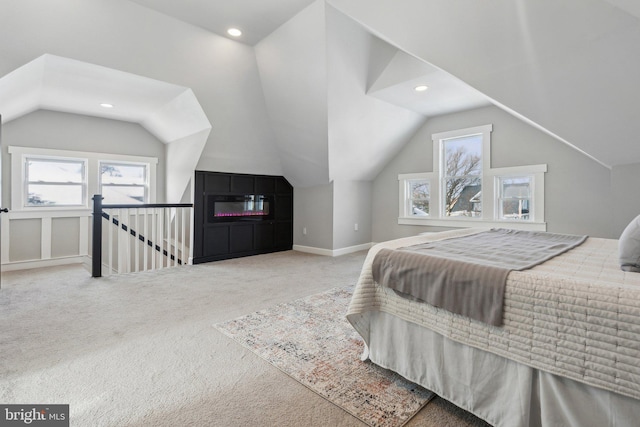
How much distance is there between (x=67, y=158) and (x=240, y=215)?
275 cm

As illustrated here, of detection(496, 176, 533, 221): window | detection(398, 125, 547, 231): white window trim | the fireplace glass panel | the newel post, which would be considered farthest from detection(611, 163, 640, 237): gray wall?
the newel post

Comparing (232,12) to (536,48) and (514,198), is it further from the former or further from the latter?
(514,198)

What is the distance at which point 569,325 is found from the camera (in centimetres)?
109

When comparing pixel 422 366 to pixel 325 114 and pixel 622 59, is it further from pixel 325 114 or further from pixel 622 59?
pixel 325 114

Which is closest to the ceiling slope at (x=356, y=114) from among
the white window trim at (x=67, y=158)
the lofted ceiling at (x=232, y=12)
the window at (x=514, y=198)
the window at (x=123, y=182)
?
the lofted ceiling at (x=232, y=12)

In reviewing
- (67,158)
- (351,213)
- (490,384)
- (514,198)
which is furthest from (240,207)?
(490,384)

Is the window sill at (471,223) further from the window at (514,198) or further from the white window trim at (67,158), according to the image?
the white window trim at (67,158)

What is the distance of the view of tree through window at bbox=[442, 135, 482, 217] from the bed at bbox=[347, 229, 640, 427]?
349 centimetres

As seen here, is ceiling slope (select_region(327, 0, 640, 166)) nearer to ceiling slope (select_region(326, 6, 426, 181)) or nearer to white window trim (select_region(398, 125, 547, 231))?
ceiling slope (select_region(326, 6, 426, 181))

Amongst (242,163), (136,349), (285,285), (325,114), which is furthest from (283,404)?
(242,163)

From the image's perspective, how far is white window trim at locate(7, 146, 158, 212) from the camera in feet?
14.4

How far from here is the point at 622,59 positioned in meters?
2.02

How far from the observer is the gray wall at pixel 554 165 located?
3.89 meters

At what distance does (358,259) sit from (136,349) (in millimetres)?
3581
